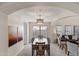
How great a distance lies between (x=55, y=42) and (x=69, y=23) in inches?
97.8

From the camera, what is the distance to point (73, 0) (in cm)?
163

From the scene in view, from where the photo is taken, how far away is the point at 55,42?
15039mm

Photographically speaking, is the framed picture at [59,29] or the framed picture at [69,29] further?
the framed picture at [59,29]

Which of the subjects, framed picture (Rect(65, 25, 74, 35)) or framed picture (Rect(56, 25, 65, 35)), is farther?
framed picture (Rect(56, 25, 65, 35))

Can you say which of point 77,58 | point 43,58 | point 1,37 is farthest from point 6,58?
point 1,37

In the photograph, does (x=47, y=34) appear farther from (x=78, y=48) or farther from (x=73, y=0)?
(x=73, y=0)

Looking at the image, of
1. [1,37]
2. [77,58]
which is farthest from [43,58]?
[1,37]

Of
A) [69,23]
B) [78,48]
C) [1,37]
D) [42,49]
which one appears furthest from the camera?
[69,23]

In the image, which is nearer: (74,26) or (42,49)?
(42,49)

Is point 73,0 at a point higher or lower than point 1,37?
higher

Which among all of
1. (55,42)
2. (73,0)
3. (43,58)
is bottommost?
(55,42)

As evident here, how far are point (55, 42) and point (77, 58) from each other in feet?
44.6

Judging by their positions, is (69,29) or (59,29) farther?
(59,29)

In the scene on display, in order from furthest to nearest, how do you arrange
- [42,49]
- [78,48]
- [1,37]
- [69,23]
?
[69,23]
[42,49]
[78,48]
[1,37]
